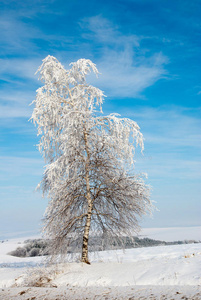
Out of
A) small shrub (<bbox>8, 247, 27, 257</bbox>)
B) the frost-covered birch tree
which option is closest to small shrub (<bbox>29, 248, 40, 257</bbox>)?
small shrub (<bbox>8, 247, 27, 257</bbox>)

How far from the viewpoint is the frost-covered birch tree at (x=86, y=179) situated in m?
11.2

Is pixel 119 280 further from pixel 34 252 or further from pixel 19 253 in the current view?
pixel 19 253

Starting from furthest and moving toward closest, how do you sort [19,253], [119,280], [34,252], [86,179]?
[19,253]
[34,252]
[86,179]
[119,280]

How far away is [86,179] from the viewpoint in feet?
38.1

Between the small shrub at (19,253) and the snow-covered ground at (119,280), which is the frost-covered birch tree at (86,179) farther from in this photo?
the small shrub at (19,253)

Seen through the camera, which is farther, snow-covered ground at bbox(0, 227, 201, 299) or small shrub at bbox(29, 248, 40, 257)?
small shrub at bbox(29, 248, 40, 257)

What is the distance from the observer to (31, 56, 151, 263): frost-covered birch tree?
11.2m

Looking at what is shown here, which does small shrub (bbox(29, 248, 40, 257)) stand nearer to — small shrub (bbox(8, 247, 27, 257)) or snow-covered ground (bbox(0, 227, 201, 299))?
small shrub (bbox(8, 247, 27, 257))

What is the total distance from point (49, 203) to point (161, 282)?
5.31 metres

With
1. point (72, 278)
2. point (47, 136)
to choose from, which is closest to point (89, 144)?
point (47, 136)

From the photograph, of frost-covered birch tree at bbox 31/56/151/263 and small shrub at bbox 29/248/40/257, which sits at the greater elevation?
frost-covered birch tree at bbox 31/56/151/263

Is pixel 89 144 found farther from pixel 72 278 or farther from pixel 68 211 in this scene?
pixel 72 278

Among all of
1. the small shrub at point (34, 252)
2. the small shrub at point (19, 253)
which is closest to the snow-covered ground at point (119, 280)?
the small shrub at point (34, 252)

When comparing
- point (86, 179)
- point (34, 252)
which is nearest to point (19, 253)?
point (34, 252)
